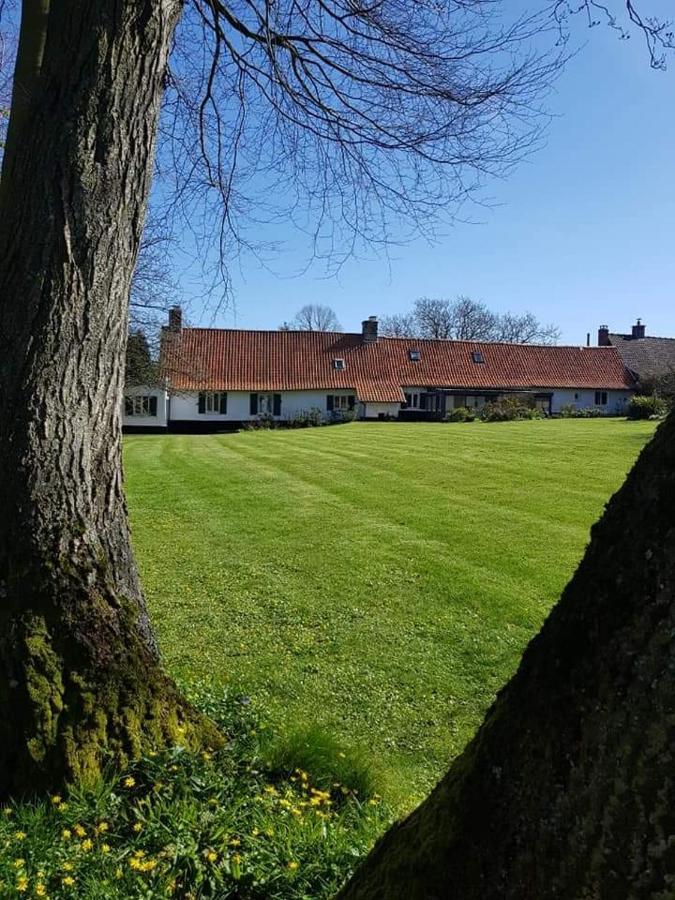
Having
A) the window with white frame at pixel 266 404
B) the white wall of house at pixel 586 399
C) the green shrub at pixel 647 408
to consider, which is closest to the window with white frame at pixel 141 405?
the window with white frame at pixel 266 404

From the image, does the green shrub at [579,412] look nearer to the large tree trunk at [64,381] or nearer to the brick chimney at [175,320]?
the brick chimney at [175,320]

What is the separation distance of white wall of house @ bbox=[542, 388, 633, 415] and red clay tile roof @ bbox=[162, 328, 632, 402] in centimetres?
60

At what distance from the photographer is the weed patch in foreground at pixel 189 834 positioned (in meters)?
2.29

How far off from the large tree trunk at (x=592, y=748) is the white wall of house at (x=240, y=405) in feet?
129

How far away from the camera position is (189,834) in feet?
8.20

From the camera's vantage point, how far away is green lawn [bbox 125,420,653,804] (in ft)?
15.7

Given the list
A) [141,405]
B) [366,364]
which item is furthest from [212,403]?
[366,364]

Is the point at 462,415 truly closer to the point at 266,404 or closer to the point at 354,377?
the point at 354,377

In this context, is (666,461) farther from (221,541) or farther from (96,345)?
(221,541)

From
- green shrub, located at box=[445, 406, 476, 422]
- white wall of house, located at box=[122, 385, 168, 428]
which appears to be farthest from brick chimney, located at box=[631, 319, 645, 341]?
white wall of house, located at box=[122, 385, 168, 428]

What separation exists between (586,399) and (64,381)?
49507mm

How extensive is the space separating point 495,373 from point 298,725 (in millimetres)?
45506

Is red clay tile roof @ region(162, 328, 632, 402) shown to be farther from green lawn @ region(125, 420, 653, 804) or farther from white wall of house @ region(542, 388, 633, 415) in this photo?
green lawn @ region(125, 420, 653, 804)

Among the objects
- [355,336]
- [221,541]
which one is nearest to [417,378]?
[355,336]
